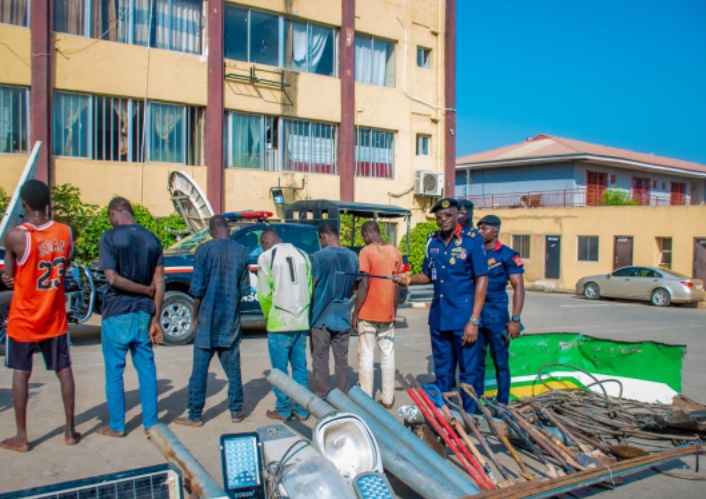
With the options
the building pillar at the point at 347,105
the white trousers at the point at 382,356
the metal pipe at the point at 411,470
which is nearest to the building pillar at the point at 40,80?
the building pillar at the point at 347,105

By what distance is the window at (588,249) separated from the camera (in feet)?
101

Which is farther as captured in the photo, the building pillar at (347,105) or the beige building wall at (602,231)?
the beige building wall at (602,231)

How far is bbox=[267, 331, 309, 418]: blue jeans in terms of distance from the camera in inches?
258

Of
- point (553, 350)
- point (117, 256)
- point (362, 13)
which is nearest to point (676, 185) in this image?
point (362, 13)

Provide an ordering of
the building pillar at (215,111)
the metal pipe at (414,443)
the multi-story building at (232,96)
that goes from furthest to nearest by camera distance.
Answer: the building pillar at (215,111) → the multi-story building at (232,96) → the metal pipe at (414,443)

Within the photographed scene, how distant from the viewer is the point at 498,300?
21.8ft

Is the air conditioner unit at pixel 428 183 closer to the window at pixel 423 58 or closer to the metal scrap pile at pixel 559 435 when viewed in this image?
the window at pixel 423 58

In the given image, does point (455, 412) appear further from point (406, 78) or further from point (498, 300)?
point (406, 78)

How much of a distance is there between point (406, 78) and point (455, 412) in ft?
63.8

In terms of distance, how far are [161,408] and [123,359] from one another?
1.40 meters

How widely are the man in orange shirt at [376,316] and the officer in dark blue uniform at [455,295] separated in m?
1.07

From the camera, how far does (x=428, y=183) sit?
23.4 metres

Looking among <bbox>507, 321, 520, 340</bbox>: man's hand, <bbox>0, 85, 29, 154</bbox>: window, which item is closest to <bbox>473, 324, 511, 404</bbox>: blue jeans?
<bbox>507, 321, 520, 340</bbox>: man's hand

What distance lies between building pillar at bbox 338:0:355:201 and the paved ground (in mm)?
8185
